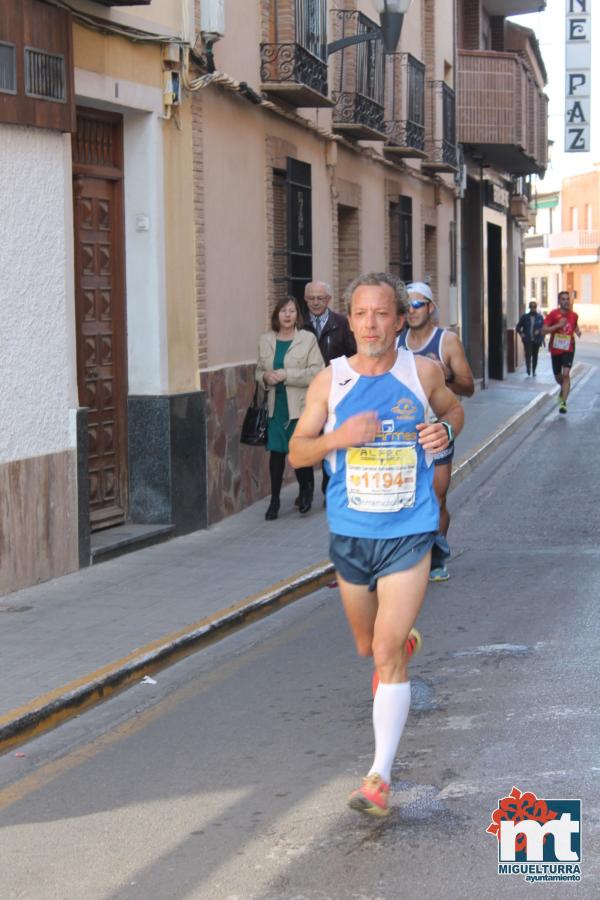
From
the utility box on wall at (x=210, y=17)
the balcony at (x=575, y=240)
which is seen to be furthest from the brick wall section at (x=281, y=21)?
the balcony at (x=575, y=240)

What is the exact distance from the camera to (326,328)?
42.2 feet

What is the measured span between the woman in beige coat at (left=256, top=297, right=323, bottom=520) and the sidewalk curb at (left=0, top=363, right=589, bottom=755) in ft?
7.42

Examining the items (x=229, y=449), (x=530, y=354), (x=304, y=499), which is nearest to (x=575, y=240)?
(x=530, y=354)

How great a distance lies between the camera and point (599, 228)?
268 ft

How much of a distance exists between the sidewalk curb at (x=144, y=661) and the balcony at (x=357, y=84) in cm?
858

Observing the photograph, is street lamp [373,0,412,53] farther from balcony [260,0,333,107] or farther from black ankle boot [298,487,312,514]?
black ankle boot [298,487,312,514]

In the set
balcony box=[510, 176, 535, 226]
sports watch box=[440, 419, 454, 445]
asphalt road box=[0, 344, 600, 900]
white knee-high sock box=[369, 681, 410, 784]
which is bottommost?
asphalt road box=[0, 344, 600, 900]

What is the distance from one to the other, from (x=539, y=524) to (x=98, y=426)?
12.5 feet

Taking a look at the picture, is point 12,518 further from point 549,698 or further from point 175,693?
point 549,698

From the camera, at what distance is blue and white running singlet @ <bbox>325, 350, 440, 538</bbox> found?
5344mm

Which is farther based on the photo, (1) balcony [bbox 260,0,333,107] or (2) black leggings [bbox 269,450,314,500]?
(1) balcony [bbox 260,0,333,107]

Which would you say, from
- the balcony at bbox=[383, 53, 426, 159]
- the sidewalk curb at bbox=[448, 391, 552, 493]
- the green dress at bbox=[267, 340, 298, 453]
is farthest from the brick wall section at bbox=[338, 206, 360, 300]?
the green dress at bbox=[267, 340, 298, 453]

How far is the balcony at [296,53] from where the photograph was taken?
47.8 feet

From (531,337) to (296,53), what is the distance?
21.6 metres
